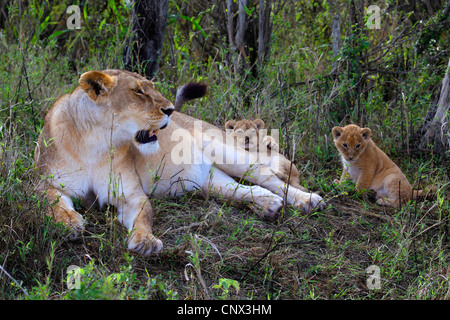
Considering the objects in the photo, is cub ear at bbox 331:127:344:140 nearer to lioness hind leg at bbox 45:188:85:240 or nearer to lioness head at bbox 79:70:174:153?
Result: lioness head at bbox 79:70:174:153

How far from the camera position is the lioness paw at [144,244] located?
2.92 meters

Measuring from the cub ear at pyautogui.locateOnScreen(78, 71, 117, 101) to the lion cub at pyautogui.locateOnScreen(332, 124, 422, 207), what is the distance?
6.29ft

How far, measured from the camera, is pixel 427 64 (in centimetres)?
541

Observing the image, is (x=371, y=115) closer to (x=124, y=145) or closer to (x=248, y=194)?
(x=248, y=194)

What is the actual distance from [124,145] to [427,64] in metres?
3.29

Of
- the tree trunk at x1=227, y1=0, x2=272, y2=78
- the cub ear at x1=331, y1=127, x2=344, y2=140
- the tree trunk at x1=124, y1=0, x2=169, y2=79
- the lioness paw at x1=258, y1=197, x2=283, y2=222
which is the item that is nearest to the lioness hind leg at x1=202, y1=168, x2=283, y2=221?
the lioness paw at x1=258, y1=197, x2=283, y2=222

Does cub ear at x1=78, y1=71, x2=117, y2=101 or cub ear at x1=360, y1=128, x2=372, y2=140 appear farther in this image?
cub ear at x1=360, y1=128, x2=372, y2=140

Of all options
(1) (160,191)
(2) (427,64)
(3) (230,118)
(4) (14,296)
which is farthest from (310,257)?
(2) (427,64)

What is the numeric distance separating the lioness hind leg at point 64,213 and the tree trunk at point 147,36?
6.64 ft

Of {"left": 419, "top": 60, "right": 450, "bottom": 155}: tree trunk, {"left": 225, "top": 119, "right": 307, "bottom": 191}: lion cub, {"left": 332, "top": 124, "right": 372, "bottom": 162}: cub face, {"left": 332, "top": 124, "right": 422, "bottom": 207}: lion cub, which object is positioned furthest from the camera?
{"left": 419, "top": 60, "right": 450, "bottom": 155}: tree trunk

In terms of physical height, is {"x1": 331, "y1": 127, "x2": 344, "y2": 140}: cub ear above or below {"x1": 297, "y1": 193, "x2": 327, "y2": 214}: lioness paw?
above

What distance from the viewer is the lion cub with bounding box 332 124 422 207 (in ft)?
13.7

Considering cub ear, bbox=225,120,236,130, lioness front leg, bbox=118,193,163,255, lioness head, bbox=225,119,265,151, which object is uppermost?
cub ear, bbox=225,120,236,130

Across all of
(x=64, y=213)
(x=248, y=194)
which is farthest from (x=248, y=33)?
(x=64, y=213)
